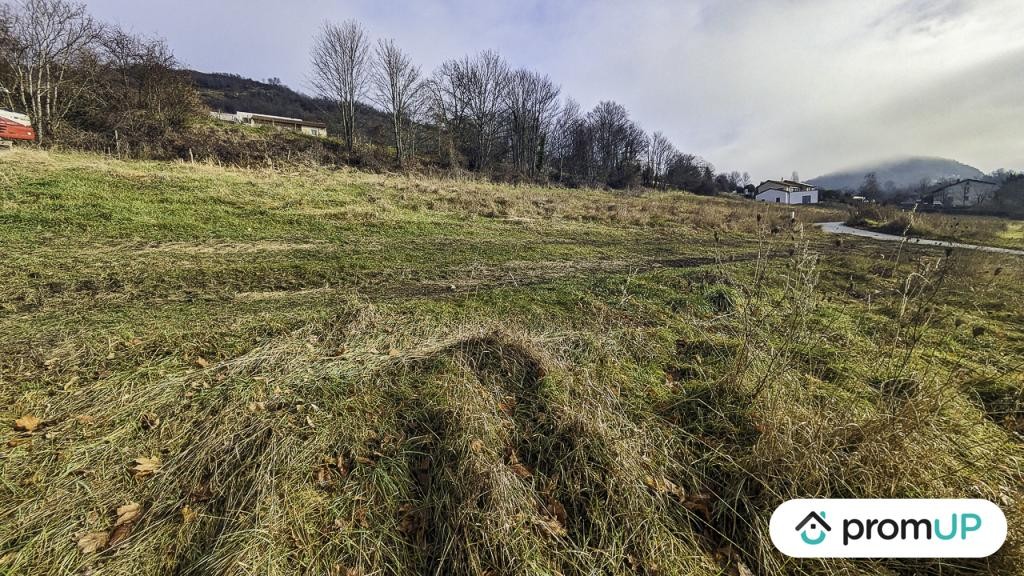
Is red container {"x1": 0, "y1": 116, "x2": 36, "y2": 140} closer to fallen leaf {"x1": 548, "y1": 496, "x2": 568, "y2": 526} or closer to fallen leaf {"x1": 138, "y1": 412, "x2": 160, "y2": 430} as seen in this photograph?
fallen leaf {"x1": 138, "y1": 412, "x2": 160, "y2": 430}

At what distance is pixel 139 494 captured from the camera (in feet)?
6.84

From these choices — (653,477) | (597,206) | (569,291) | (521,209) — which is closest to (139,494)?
(653,477)

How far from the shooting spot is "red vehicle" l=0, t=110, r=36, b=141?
14.8 m

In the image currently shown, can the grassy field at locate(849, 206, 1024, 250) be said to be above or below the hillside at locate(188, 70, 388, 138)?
below

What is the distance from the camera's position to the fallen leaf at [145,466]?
219 centimetres

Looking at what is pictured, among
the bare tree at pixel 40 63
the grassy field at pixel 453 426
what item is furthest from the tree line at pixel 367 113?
the grassy field at pixel 453 426

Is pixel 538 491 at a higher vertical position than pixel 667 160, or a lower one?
lower

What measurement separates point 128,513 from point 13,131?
958 inches

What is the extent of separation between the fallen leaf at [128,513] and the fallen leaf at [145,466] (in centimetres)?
19

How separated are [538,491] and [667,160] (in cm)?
8649

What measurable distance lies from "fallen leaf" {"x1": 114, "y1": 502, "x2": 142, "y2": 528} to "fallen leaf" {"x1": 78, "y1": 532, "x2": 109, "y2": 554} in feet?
0.22

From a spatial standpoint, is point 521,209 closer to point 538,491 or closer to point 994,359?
point 994,359
